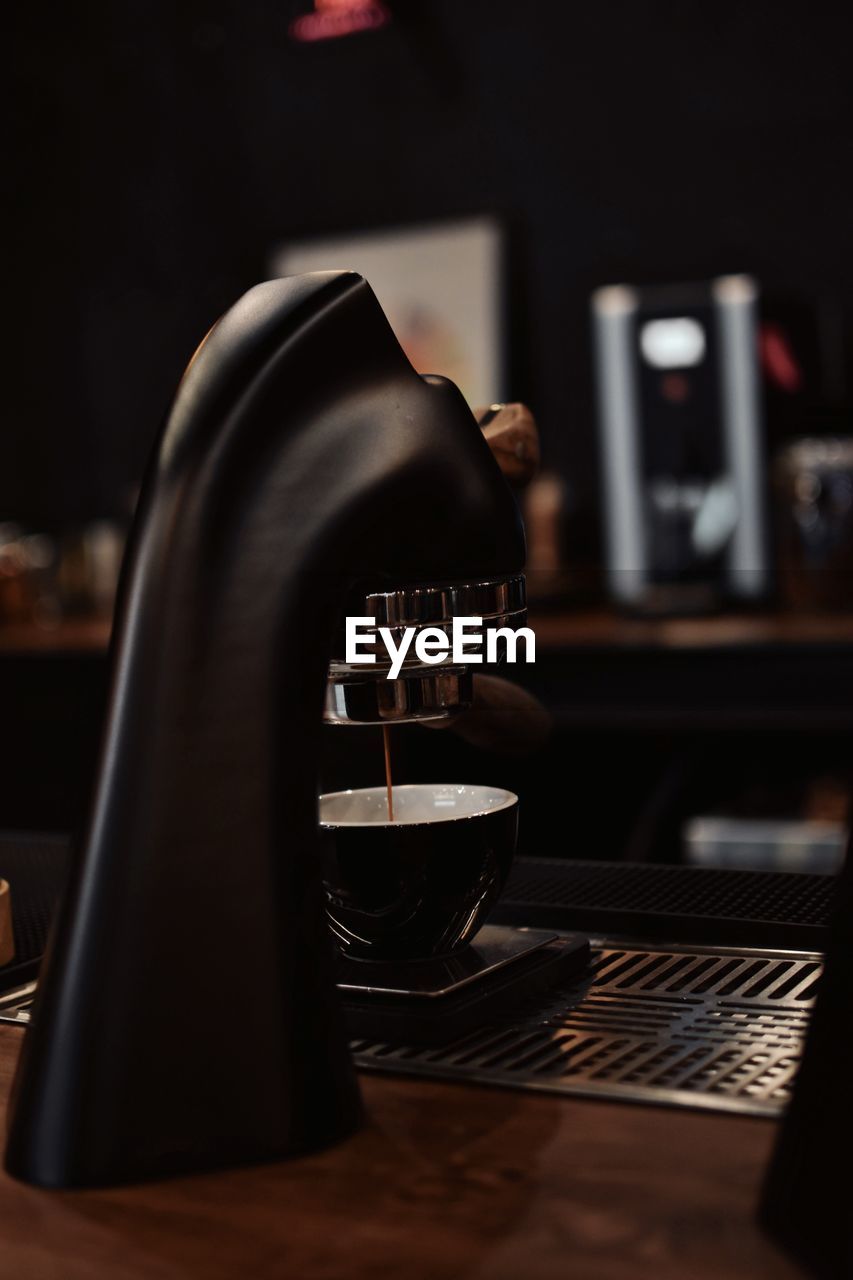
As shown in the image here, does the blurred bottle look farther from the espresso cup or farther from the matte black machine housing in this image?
the matte black machine housing

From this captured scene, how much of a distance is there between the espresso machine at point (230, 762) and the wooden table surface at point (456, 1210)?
19 millimetres

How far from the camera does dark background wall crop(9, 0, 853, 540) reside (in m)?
3.01

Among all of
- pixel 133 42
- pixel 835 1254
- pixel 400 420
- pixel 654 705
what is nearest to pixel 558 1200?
pixel 835 1254

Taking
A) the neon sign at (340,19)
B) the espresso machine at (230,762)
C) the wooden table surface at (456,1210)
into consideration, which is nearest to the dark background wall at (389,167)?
the neon sign at (340,19)

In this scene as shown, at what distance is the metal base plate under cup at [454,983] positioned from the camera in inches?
25.2

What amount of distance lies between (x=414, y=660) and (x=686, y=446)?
2.36m

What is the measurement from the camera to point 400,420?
0.60 m

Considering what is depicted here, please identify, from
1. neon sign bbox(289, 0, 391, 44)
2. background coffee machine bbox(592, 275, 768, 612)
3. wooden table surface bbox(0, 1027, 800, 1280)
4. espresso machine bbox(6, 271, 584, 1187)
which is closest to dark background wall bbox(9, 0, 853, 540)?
neon sign bbox(289, 0, 391, 44)

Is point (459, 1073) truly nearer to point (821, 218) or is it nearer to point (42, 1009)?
point (42, 1009)

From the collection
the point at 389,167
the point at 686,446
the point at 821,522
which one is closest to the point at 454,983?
the point at 821,522

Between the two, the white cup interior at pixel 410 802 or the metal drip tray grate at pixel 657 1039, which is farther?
the white cup interior at pixel 410 802

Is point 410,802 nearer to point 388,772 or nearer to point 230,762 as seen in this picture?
point 388,772

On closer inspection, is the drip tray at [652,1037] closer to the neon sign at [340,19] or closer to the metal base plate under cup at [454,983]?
the metal base plate under cup at [454,983]

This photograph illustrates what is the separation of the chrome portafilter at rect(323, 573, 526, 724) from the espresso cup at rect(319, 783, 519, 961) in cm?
5
